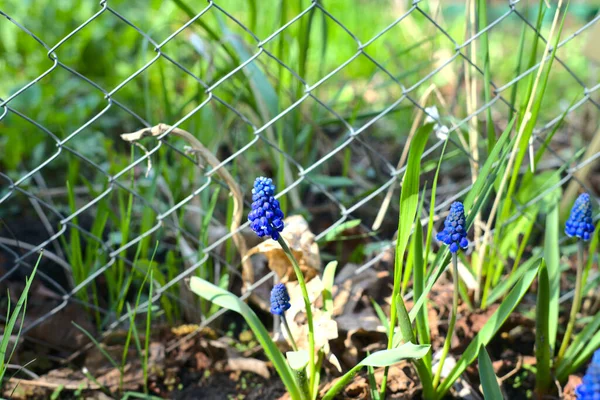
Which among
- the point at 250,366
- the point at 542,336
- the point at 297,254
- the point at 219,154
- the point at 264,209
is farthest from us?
the point at 219,154

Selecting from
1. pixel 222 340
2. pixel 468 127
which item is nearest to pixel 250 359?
pixel 222 340

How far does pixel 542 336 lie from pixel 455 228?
0.49 metres

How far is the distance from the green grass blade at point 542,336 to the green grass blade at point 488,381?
9.1 inches

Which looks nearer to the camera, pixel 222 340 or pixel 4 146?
pixel 222 340

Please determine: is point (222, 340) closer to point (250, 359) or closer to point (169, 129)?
point (250, 359)

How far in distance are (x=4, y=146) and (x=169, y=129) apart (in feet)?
4.56

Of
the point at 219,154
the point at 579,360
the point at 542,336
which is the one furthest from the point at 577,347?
the point at 219,154

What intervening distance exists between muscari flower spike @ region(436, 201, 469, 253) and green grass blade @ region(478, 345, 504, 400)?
28 cm

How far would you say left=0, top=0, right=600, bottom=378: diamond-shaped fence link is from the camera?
1754 millimetres

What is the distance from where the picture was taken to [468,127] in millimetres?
2045

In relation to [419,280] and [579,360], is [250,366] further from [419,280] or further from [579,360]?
[579,360]

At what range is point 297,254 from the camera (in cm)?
174

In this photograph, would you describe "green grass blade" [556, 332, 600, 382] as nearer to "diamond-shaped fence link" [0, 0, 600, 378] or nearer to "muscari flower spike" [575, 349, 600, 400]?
"diamond-shaped fence link" [0, 0, 600, 378]

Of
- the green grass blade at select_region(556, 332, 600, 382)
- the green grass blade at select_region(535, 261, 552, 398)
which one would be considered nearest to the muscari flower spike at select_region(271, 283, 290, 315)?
the green grass blade at select_region(535, 261, 552, 398)
